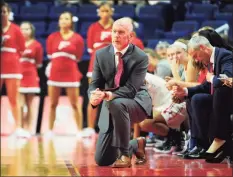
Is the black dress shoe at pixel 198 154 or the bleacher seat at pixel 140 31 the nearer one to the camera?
the black dress shoe at pixel 198 154

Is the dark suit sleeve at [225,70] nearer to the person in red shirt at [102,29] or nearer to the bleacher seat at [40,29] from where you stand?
the person in red shirt at [102,29]

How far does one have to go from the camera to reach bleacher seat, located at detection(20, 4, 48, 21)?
229 inches

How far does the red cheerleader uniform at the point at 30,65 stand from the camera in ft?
14.6

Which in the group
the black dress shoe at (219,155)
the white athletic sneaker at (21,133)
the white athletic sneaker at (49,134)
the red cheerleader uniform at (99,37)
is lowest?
the white athletic sneaker at (49,134)

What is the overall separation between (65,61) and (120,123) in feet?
6.56

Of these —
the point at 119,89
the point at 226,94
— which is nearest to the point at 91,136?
the point at 119,89

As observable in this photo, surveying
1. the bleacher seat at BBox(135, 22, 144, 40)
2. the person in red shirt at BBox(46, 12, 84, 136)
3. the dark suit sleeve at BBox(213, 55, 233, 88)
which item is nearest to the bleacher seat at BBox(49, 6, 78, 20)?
the person in red shirt at BBox(46, 12, 84, 136)

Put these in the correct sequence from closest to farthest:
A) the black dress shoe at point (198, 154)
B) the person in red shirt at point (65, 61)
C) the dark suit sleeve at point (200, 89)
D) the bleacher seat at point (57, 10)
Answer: the dark suit sleeve at point (200, 89) → the black dress shoe at point (198, 154) → the person in red shirt at point (65, 61) → the bleacher seat at point (57, 10)

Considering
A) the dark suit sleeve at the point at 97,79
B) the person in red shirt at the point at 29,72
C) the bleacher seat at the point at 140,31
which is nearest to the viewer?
the dark suit sleeve at the point at 97,79

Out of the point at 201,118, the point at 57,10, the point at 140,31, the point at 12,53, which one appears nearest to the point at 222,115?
the point at 201,118

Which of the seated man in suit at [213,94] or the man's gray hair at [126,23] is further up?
the man's gray hair at [126,23]

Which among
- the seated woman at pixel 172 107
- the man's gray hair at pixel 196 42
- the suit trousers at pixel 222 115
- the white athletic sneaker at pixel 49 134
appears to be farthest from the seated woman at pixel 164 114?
the white athletic sneaker at pixel 49 134

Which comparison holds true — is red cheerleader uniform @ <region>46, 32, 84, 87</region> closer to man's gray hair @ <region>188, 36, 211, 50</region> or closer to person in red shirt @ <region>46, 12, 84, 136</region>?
person in red shirt @ <region>46, 12, 84, 136</region>

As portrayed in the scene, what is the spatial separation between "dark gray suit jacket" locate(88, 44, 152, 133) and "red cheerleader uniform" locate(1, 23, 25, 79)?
1579 mm
